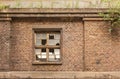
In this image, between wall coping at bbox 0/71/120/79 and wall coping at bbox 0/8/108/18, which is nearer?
wall coping at bbox 0/71/120/79

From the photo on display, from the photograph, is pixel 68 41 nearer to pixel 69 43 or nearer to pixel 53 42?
pixel 69 43

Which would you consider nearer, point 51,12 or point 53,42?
point 51,12

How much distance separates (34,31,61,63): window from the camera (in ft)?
52.3

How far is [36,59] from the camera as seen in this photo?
16.0 m

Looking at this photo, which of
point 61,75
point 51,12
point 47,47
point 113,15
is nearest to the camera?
point 61,75

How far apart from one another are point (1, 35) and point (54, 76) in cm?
265

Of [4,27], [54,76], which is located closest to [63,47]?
[54,76]

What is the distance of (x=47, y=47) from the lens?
52.3 feet

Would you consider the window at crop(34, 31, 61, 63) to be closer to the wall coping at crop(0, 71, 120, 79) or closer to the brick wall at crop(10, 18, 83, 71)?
the brick wall at crop(10, 18, 83, 71)

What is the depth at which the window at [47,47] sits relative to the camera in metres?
16.0

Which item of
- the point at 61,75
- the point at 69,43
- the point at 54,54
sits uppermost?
the point at 69,43

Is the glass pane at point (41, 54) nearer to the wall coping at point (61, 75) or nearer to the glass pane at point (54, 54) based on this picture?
the glass pane at point (54, 54)

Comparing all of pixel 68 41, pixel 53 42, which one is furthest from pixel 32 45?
pixel 68 41

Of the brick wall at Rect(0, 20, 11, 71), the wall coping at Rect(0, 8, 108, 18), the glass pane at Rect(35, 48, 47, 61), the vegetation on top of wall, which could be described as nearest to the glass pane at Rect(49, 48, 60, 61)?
the glass pane at Rect(35, 48, 47, 61)
